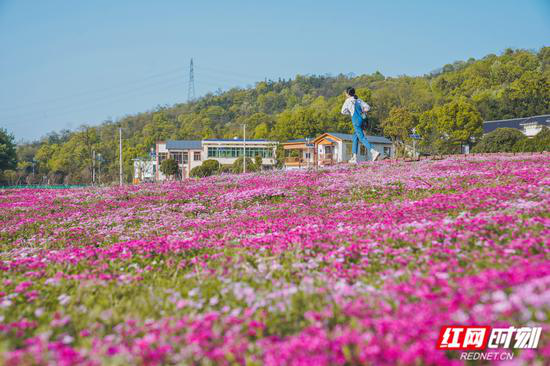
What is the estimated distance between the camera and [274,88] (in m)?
184

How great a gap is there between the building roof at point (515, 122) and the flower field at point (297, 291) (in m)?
74.7

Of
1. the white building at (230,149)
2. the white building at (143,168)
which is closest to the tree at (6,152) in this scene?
the white building at (143,168)

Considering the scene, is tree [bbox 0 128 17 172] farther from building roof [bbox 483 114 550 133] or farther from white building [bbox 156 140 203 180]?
building roof [bbox 483 114 550 133]

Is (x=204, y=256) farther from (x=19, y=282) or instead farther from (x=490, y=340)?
(x=490, y=340)

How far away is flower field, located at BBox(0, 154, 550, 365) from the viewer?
8.62ft

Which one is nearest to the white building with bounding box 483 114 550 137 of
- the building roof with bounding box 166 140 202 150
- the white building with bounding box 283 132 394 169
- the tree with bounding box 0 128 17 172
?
the white building with bounding box 283 132 394 169

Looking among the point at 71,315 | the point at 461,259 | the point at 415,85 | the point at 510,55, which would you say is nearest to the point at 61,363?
the point at 71,315

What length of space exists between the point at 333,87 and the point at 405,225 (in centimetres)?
15915

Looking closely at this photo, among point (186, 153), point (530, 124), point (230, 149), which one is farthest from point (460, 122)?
point (186, 153)

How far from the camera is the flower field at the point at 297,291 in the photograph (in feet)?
8.62

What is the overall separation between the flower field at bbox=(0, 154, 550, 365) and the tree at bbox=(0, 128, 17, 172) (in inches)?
2738

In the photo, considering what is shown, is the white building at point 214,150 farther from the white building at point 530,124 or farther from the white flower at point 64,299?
the white flower at point 64,299

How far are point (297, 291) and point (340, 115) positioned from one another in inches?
3607

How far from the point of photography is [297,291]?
3.70 m
